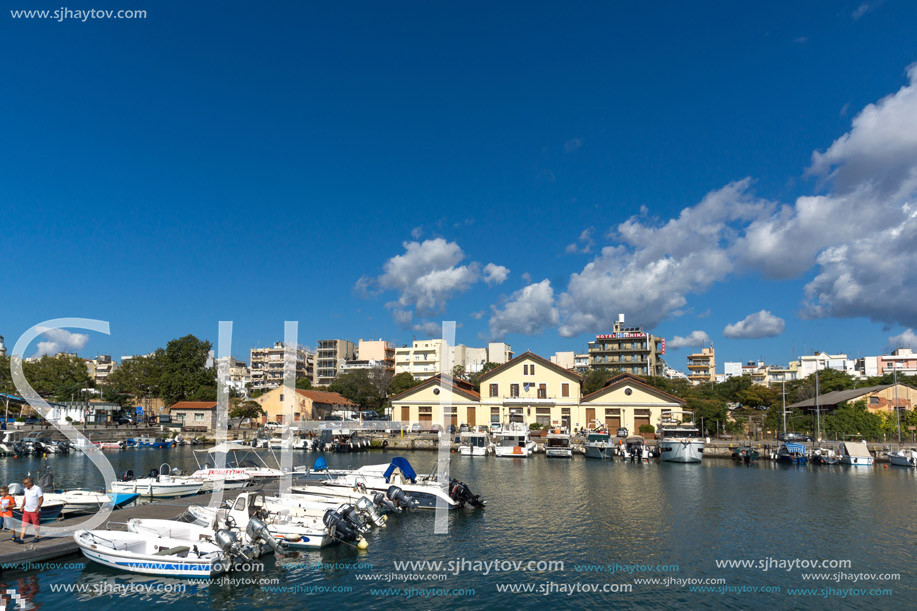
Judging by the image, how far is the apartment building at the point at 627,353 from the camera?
10638 cm

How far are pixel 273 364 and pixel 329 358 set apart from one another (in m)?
22.3

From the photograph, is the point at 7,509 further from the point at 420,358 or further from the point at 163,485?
the point at 420,358

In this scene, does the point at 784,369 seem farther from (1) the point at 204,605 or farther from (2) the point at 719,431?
(1) the point at 204,605

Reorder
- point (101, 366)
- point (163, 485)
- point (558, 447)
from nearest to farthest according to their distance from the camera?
point (163, 485) → point (558, 447) → point (101, 366)

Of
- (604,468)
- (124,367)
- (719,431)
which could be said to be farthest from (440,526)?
(124,367)

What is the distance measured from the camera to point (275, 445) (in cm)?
6309

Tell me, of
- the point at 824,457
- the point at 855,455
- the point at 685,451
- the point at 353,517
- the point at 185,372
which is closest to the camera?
the point at 353,517

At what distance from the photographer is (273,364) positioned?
15075cm

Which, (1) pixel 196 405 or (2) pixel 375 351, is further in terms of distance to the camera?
(2) pixel 375 351

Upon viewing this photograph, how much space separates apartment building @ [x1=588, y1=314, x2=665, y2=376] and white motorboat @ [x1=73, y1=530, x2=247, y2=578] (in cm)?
9718

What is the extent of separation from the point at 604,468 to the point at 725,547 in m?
24.4

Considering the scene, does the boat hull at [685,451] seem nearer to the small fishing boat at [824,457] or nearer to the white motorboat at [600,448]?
the white motorboat at [600,448]

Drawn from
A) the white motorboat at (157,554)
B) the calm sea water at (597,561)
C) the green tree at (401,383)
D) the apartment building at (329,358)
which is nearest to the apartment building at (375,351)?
the apartment building at (329,358)

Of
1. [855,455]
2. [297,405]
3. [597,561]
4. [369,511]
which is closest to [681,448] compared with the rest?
[855,455]
